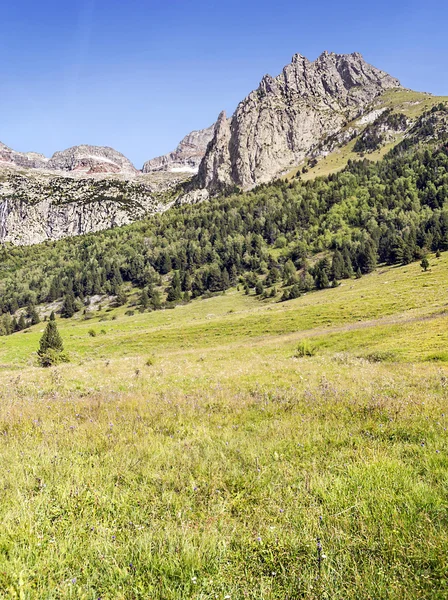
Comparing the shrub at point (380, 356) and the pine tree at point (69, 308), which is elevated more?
the pine tree at point (69, 308)

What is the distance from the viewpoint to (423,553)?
9.25 ft

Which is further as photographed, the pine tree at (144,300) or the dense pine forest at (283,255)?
the pine tree at (144,300)

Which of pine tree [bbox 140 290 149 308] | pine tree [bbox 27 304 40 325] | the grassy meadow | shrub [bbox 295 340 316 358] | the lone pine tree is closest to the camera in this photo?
the grassy meadow

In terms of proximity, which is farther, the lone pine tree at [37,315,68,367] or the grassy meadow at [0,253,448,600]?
the lone pine tree at [37,315,68,367]

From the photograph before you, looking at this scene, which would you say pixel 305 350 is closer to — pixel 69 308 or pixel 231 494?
pixel 231 494

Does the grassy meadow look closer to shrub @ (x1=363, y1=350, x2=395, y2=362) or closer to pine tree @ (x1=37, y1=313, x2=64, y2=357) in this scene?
shrub @ (x1=363, y1=350, x2=395, y2=362)

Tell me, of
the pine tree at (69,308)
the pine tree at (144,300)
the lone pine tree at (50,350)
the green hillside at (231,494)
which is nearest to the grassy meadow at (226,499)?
the green hillside at (231,494)

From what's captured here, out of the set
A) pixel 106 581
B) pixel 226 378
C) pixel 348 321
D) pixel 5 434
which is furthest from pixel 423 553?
pixel 348 321

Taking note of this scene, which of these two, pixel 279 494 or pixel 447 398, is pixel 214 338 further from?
pixel 279 494

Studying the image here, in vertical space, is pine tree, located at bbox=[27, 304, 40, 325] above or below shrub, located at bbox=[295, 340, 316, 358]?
above

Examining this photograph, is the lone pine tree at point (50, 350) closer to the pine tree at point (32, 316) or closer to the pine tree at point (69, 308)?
the pine tree at point (32, 316)

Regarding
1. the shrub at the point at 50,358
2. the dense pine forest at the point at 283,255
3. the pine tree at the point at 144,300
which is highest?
the dense pine forest at the point at 283,255

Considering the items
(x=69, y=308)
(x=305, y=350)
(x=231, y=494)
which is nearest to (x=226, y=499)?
(x=231, y=494)

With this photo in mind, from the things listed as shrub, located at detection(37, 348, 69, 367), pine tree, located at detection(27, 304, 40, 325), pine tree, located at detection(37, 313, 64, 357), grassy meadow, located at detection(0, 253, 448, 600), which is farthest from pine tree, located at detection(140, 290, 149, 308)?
grassy meadow, located at detection(0, 253, 448, 600)
